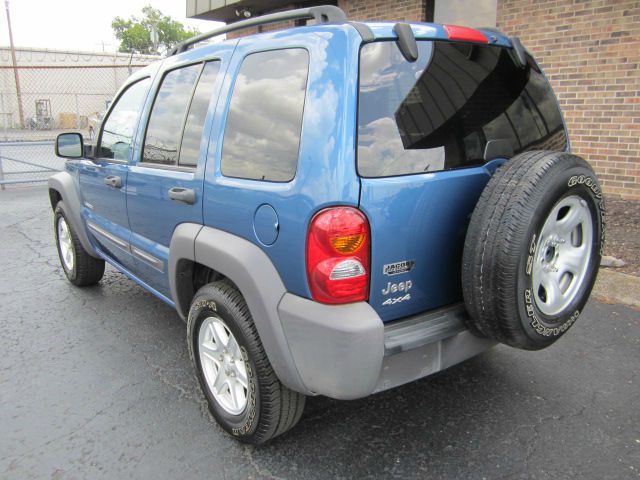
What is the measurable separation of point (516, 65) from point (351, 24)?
1.05m

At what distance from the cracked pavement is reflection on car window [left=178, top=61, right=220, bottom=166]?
1367 mm

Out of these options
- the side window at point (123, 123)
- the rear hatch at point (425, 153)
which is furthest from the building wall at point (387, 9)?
the rear hatch at point (425, 153)

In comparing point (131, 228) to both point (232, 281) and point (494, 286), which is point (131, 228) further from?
point (494, 286)

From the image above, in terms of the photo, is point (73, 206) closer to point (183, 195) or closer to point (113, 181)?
point (113, 181)

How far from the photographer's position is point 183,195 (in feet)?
8.70

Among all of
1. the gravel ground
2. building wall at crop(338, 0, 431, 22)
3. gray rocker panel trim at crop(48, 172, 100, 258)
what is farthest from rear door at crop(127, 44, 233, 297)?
building wall at crop(338, 0, 431, 22)

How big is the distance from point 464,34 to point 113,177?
238 cm

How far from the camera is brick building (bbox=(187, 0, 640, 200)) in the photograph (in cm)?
595

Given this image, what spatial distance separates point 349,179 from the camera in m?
1.98

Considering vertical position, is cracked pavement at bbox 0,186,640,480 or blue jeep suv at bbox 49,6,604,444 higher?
blue jeep suv at bbox 49,6,604,444

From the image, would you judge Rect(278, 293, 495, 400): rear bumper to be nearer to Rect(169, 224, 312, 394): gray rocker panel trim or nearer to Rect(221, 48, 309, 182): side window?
Rect(169, 224, 312, 394): gray rocker panel trim

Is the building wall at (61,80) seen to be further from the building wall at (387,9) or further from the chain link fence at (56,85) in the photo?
the building wall at (387,9)

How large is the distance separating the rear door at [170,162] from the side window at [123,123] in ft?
0.72

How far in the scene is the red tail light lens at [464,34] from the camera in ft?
7.83
